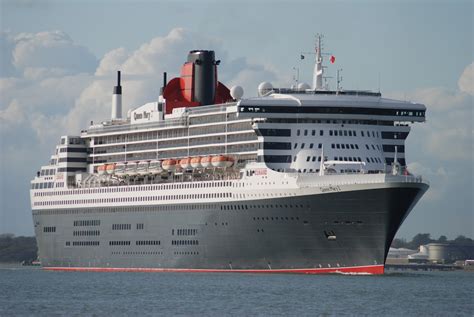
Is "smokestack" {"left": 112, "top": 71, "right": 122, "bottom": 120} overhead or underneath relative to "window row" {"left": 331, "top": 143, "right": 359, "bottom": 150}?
overhead

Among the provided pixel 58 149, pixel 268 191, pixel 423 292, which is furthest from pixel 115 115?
pixel 423 292

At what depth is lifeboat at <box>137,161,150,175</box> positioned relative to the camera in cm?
10562

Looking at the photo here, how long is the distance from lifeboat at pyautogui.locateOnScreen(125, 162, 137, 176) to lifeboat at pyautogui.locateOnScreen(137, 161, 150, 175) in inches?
17.3

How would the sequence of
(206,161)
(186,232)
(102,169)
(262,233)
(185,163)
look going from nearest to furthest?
1. (262,233)
2. (206,161)
3. (186,232)
4. (185,163)
5. (102,169)

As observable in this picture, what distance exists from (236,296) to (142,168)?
31.0 metres

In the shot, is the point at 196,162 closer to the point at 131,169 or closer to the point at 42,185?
the point at 131,169

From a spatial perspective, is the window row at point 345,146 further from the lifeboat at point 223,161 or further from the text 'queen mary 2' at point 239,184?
the lifeboat at point 223,161

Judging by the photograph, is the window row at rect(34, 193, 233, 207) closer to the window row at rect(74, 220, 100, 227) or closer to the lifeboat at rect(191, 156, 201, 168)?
the window row at rect(74, 220, 100, 227)

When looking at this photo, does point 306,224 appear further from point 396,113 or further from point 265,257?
point 396,113

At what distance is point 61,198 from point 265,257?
2653 centimetres

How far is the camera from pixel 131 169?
10756 centimetres

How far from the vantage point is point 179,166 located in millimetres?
101875

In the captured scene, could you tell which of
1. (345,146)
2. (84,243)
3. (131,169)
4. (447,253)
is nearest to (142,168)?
(131,169)

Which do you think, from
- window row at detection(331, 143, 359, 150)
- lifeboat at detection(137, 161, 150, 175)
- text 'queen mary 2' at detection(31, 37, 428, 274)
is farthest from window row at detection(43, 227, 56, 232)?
window row at detection(331, 143, 359, 150)
